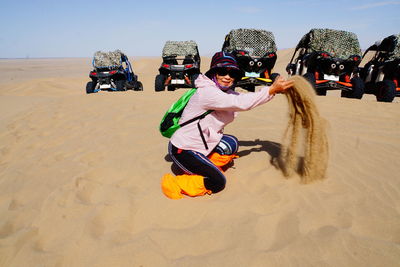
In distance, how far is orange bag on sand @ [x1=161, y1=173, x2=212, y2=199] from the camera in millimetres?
2408

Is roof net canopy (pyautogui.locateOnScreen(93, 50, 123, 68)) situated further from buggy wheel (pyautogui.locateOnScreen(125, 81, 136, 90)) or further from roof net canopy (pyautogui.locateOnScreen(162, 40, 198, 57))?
roof net canopy (pyautogui.locateOnScreen(162, 40, 198, 57))

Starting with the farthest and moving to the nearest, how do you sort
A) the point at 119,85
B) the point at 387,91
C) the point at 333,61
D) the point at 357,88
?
the point at 119,85 < the point at 333,61 < the point at 357,88 < the point at 387,91

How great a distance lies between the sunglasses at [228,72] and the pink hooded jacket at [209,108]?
14 centimetres

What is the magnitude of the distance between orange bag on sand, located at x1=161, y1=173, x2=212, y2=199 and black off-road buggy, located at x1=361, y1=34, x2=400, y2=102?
257 inches

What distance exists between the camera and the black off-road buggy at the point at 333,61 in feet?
24.3

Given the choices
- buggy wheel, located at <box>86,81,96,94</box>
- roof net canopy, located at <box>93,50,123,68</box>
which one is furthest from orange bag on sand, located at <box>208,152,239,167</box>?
roof net canopy, located at <box>93,50,123,68</box>

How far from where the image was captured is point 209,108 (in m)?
2.29

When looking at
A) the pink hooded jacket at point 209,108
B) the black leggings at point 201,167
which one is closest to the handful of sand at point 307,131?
the pink hooded jacket at point 209,108

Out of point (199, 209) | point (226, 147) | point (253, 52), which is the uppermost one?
point (253, 52)

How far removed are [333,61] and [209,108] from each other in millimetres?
6695

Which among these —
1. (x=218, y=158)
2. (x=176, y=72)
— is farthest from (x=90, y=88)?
(x=218, y=158)

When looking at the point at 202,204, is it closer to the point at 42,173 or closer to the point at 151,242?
the point at 151,242

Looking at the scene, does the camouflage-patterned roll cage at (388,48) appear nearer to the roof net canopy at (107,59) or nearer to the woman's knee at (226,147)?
the woman's knee at (226,147)

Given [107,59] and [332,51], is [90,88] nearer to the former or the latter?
[107,59]
